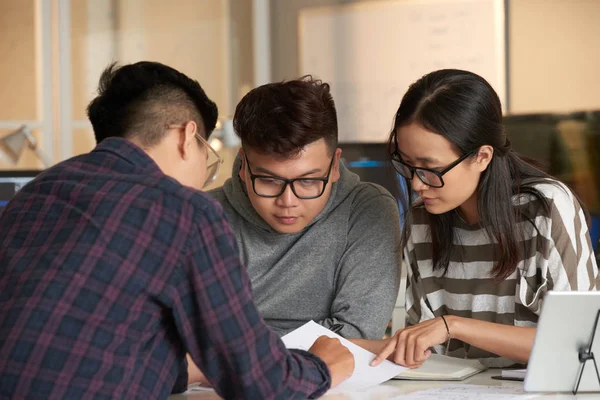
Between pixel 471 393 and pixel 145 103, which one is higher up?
pixel 145 103

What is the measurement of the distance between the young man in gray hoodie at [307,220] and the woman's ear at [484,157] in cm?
29

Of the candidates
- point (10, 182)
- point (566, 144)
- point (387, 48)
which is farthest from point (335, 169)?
point (387, 48)

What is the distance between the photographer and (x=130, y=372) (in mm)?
1159

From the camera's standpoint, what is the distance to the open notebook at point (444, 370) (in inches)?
61.7

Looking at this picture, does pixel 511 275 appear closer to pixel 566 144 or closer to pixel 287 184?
pixel 287 184

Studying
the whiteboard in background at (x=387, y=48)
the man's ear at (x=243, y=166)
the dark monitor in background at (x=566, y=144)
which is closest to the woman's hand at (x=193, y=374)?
the man's ear at (x=243, y=166)

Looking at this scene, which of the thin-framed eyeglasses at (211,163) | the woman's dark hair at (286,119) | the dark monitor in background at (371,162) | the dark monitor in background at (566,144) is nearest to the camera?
the thin-framed eyeglasses at (211,163)

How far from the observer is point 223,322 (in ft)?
3.90

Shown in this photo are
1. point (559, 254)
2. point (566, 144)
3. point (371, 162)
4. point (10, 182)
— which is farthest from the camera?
point (566, 144)

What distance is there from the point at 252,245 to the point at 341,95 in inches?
114

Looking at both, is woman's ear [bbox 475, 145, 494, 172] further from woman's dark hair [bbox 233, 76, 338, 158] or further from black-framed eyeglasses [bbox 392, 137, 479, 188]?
woman's dark hair [bbox 233, 76, 338, 158]

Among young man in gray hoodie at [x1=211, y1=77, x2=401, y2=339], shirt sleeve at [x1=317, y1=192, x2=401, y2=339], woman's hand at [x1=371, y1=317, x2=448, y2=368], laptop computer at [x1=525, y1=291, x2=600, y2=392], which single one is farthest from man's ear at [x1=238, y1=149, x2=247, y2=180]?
laptop computer at [x1=525, y1=291, x2=600, y2=392]

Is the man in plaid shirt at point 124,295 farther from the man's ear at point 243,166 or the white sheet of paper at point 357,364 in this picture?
the man's ear at point 243,166

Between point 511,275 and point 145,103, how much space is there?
865mm
